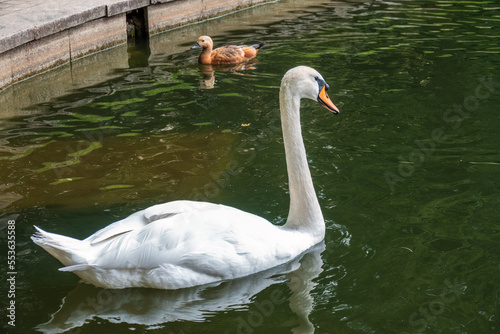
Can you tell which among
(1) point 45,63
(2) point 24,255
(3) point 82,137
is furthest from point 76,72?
(2) point 24,255

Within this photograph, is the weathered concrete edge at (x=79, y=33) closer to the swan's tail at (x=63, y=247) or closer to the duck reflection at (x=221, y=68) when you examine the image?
the duck reflection at (x=221, y=68)

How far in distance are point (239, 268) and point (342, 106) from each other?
400 cm

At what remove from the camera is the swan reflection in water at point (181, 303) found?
15.5ft

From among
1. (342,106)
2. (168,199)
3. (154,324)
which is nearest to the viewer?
(154,324)

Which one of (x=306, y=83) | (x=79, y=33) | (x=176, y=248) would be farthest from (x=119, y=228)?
(x=79, y=33)

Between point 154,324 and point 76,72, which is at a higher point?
point 76,72

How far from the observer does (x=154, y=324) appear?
468 cm

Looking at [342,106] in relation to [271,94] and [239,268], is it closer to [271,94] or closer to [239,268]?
[271,94]

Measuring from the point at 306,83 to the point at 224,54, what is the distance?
17.2ft

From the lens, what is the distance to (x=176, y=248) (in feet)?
16.1

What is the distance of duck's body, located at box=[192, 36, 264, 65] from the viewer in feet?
34.6

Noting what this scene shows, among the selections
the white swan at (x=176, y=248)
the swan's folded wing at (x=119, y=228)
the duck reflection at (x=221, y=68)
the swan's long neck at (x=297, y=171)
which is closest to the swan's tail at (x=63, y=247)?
the white swan at (x=176, y=248)

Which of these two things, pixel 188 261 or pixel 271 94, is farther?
pixel 271 94

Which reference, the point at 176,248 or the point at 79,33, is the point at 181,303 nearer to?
the point at 176,248
